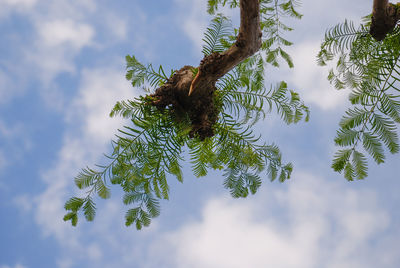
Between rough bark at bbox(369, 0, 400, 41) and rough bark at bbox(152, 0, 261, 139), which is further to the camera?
rough bark at bbox(369, 0, 400, 41)

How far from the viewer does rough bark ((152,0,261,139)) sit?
6.76ft

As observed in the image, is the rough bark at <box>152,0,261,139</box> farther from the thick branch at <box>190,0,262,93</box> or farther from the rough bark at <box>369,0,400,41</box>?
the rough bark at <box>369,0,400,41</box>

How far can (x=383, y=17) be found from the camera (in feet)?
7.61

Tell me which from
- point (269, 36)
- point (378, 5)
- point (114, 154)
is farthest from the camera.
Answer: point (269, 36)

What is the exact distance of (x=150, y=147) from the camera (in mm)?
2695

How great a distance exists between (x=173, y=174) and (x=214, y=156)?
0.39 metres

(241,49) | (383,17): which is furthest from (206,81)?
(383,17)

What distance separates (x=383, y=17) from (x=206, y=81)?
1.32 metres

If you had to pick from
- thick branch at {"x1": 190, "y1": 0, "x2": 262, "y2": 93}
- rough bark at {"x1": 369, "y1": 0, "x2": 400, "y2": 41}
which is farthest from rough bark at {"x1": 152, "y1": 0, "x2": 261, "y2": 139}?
rough bark at {"x1": 369, "y1": 0, "x2": 400, "y2": 41}

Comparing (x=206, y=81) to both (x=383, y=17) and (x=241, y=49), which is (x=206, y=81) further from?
(x=383, y=17)

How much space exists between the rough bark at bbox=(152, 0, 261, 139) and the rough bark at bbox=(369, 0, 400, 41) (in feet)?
2.87

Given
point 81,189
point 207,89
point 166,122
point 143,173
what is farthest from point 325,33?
point 81,189

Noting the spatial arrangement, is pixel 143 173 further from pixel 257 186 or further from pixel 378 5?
pixel 378 5

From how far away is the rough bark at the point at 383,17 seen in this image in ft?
7.38
